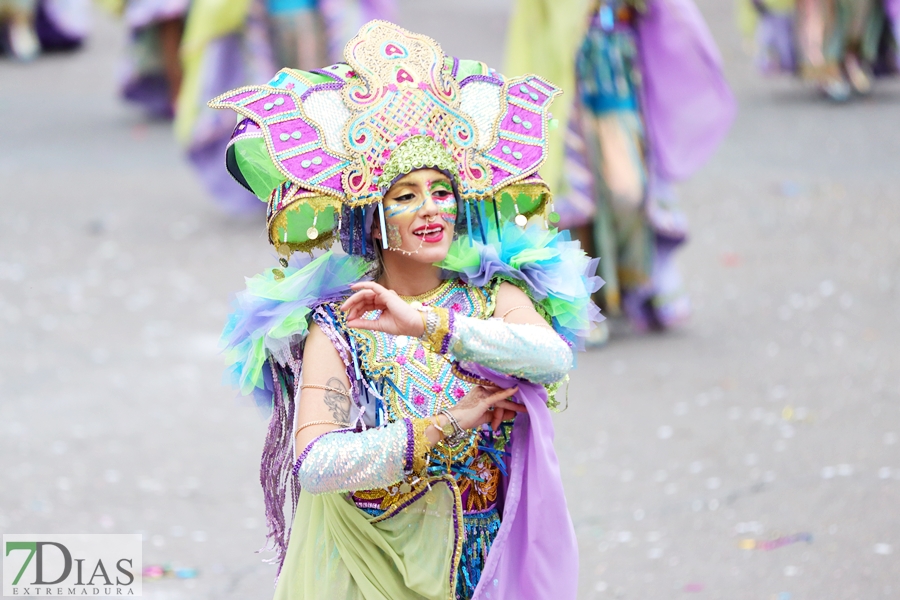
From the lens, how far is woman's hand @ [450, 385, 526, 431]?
2607 mm

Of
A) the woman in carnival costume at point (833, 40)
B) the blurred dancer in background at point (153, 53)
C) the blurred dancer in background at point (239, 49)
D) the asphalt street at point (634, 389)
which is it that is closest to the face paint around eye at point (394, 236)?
the asphalt street at point (634, 389)

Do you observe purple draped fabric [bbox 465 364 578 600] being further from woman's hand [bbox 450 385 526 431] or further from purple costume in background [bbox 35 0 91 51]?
purple costume in background [bbox 35 0 91 51]

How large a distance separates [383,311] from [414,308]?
62mm

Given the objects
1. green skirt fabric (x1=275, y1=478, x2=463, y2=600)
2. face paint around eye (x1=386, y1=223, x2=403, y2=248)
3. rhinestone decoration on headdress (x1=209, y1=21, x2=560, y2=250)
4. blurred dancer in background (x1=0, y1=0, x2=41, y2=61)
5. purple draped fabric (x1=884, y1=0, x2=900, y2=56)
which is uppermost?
blurred dancer in background (x1=0, y1=0, x2=41, y2=61)

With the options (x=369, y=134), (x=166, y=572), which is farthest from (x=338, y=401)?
(x=166, y=572)

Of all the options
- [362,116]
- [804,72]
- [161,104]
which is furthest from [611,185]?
[161,104]

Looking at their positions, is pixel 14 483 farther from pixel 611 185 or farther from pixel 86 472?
pixel 611 185

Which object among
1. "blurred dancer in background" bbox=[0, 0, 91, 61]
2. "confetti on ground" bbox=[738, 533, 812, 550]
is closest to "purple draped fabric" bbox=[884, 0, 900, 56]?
"confetti on ground" bbox=[738, 533, 812, 550]

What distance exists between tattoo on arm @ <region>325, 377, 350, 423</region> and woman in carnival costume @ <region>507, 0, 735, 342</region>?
151 inches

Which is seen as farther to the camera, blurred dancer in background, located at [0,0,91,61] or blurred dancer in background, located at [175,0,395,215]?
blurred dancer in background, located at [0,0,91,61]

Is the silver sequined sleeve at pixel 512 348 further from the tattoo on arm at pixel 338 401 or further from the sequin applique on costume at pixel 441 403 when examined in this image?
the tattoo on arm at pixel 338 401

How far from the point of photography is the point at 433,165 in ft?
8.70

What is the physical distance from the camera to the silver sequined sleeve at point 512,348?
99.3 inches

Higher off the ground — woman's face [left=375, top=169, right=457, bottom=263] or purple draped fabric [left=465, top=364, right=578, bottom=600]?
woman's face [left=375, top=169, right=457, bottom=263]
